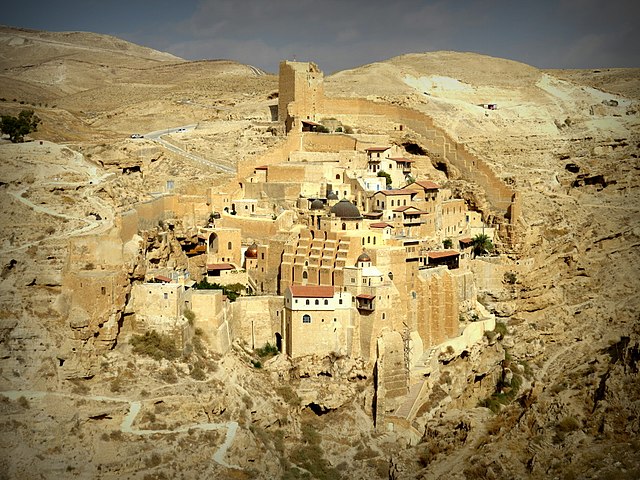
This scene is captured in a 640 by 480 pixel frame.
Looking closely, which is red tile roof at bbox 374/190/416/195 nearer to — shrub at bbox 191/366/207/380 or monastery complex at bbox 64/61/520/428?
monastery complex at bbox 64/61/520/428

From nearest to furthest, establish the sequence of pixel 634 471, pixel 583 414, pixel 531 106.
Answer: pixel 634 471
pixel 583 414
pixel 531 106

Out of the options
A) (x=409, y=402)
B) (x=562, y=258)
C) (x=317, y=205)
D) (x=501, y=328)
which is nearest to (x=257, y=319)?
(x=317, y=205)

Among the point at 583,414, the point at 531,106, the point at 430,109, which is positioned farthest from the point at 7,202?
the point at 531,106

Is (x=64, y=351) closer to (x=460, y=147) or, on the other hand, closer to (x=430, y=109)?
(x=460, y=147)

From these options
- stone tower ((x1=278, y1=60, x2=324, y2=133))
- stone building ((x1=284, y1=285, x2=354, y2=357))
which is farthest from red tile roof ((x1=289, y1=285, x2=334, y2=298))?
stone tower ((x1=278, y1=60, x2=324, y2=133))

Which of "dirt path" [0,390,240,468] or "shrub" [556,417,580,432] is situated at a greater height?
"shrub" [556,417,580,432]

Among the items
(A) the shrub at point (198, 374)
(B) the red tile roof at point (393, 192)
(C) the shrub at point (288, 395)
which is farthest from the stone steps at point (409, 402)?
(B) the red tile roof at point (393, 192)
